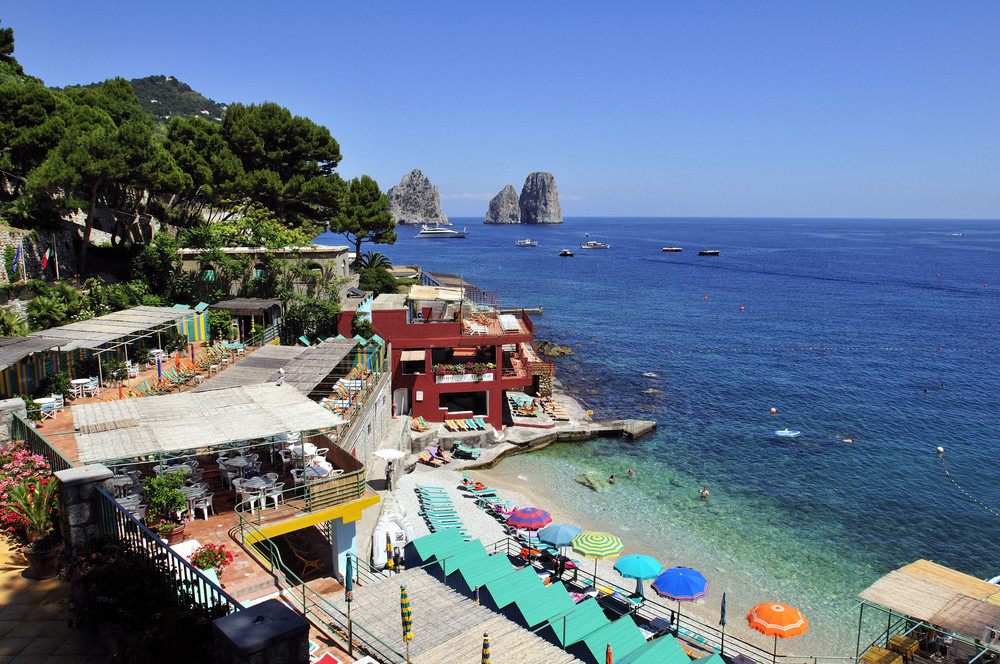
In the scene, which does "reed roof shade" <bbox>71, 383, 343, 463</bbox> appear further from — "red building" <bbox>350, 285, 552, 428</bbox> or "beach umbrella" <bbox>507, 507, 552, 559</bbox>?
"red building" <bbox>350, 285, 552, 428</bbox>

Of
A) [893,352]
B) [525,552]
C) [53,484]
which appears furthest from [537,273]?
[53,484]

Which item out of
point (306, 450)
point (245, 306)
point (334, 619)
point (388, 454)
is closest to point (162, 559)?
point (334, 619)

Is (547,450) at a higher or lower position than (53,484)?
lower

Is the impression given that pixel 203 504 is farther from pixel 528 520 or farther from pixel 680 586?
pixel 680 586

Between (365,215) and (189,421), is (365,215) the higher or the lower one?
the higher one

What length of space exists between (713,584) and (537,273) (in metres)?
90.6

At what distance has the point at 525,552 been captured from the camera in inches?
787

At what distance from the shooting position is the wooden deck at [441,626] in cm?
1051

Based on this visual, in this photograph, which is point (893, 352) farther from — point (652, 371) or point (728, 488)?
point (728, 488)

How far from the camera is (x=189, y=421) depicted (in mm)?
13555

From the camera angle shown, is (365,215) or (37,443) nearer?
(37,443)

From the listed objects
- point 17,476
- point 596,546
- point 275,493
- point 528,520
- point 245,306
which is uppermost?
point 245,306

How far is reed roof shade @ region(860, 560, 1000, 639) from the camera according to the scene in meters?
14.3

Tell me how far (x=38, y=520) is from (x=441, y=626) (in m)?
6.65
